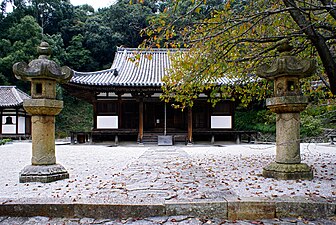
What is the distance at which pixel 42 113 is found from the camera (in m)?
4.91

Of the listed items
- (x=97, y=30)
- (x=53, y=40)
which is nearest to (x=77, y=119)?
(x=53, y=40)

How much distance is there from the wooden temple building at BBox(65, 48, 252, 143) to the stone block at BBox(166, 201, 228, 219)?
461 inches

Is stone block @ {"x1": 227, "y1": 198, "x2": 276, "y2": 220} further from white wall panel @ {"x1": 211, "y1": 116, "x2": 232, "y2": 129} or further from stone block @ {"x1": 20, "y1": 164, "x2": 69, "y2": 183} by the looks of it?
white wall panel @ {"x1": 211, "y1": 116, "x2": 232, "y2": 129}

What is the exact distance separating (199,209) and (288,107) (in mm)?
2693

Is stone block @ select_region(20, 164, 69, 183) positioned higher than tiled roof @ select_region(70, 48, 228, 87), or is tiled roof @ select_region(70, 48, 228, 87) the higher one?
tiled roof @ select_region(70, 48, 228, 87)

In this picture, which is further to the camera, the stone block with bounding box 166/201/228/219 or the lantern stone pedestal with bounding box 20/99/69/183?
the lantern stone pedestal with bounding box 20/99/69/183

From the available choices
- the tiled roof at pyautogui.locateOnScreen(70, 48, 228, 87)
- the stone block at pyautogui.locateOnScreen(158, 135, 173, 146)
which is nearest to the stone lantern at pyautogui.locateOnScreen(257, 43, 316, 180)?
the tiled roof at pyautogui.locateOnScreen(70, 48, 228, 87)

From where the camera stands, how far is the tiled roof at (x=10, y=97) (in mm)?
22844

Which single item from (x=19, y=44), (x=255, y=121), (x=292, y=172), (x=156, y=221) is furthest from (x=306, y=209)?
(x=19, y=44)

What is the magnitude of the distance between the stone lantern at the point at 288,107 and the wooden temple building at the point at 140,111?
33.1ft

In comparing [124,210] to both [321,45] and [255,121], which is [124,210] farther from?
[255,121]

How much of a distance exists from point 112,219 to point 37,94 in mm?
3045

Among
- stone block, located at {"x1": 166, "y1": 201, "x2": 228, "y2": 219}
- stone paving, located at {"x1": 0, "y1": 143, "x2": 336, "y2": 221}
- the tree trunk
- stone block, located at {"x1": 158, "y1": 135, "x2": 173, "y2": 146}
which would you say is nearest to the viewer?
stone block, located at {"x1": 166, "y1": 201, "x2": 228, "y2": 219}

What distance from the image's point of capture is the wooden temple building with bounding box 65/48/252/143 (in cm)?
1504
